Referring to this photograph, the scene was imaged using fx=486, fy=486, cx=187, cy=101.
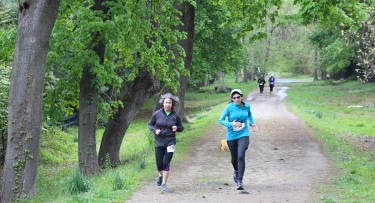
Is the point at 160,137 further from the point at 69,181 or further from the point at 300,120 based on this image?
the point at 300,120

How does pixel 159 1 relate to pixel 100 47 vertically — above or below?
above

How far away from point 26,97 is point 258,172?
553 centimetres

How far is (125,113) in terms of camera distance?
1458 centimetres

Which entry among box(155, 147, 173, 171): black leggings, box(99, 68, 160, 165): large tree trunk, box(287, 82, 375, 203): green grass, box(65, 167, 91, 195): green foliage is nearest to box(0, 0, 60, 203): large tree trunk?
box(65, 167, 91, 195): green foliage

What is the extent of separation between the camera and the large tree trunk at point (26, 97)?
30.0 ft

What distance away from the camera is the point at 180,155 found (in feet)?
46.1

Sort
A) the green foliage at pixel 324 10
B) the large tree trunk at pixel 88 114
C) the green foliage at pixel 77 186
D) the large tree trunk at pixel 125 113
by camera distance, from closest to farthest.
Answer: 1. the green foliage at pixel 77 186
2. the green foliage at pixel 324 10
3. the large tree trunk at pixel 88 114
4. the large tree trunk at pixel 125 113

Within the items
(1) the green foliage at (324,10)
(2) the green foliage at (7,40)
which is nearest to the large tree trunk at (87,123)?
(2) the green foliage at (7,40)

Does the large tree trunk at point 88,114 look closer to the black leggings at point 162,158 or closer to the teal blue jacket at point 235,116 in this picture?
the black leggings at point 162,158

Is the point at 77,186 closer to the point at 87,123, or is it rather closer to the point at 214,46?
the point at 87,123

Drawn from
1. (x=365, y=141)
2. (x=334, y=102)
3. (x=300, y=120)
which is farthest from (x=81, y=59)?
(x=334, y=102)

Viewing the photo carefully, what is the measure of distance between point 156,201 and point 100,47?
578cm

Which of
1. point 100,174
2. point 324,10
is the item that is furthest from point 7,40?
point 324,10

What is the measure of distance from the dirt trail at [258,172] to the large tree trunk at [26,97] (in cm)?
245
